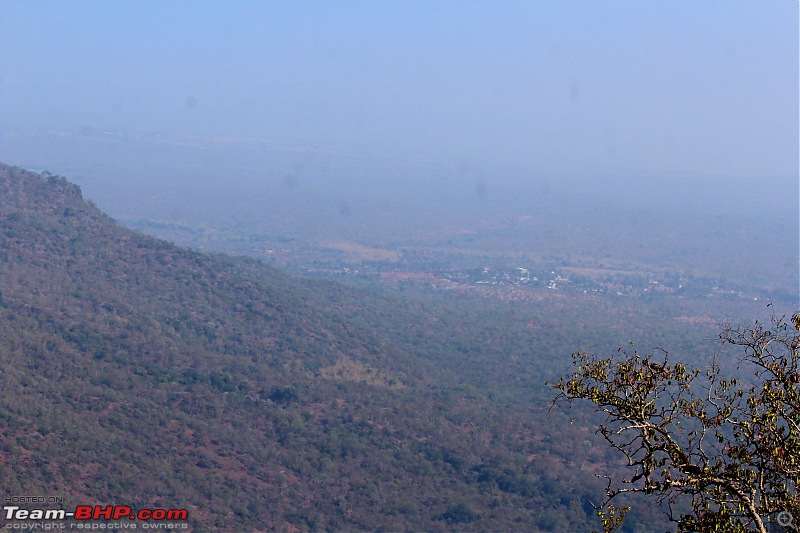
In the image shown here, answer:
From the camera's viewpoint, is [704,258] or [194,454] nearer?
[194,454]

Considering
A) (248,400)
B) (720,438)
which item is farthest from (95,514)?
(720,438)

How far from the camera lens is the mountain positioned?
23.8 m

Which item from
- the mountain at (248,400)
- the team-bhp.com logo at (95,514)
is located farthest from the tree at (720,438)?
the mountain at (248,400)

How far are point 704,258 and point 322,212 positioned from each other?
6196 centimetres

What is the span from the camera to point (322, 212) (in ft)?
438

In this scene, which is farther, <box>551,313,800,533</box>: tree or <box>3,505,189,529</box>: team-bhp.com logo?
<box>3,505,189,529</box>: team-bhp.com logo

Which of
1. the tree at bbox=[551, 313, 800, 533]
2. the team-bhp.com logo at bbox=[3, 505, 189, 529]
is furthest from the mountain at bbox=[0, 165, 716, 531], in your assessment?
the tree at bbox=[551, 313, 800, 533]

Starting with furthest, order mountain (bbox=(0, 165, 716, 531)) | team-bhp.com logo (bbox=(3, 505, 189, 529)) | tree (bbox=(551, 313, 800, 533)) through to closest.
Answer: mountain (bbox=(0, 165, 716, 531)) < team-bhp.com logo (bbox=(3, 505, 189, 529)) < tree (bbox=(551, 313, 800, 533))

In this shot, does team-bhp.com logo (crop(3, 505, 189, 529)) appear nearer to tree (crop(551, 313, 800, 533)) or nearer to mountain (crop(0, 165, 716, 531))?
mountain (crop(0, 165, 716, 531))

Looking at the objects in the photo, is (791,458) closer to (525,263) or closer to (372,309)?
(372,309)

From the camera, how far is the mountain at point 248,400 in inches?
936

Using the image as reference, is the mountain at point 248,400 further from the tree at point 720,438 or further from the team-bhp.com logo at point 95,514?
the tree at point 720,438

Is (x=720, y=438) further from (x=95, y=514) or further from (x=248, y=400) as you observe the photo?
(x=248, y=400)

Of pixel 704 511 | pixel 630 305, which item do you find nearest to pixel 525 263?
pixel 630 305
